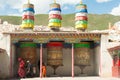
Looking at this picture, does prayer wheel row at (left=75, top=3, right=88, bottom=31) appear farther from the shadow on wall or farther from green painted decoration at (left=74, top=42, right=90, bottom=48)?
the shadow on wall

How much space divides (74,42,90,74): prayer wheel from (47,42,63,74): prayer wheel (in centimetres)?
128

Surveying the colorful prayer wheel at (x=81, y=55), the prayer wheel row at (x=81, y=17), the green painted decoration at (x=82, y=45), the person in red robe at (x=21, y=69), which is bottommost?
the person in red robe at (x=21, y=69)

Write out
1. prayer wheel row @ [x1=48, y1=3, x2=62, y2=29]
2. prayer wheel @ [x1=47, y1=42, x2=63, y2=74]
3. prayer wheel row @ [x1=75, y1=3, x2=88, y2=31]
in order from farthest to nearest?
1. prayer wheel row @ [x1=75, y1=3, x2=88, y2=31]
2. prayer wheel row @ [x1=48, y1=3, x2=62, y2=29]
3. prayer wheel @ [x1=47, y1=42, x2=63, y2=74]

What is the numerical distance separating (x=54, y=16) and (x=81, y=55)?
3.91 meters

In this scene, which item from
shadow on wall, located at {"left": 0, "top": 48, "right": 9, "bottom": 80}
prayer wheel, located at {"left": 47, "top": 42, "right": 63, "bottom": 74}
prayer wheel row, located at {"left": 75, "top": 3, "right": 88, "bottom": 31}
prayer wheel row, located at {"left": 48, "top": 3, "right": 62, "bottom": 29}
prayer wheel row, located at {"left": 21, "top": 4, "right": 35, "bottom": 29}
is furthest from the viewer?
prayer wheel row, located at {"left": 75, "top": 3, "right": 88, "bottom": 31}

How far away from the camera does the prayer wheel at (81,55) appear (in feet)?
86.3

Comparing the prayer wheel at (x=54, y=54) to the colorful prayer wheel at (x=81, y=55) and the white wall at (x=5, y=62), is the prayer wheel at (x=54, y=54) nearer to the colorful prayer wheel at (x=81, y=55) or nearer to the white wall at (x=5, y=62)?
the colorful prayer wheel at (x=81, y=55)

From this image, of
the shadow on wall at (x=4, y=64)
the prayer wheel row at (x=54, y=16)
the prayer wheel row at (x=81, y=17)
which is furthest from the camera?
the prayer wheel row at (x=81, y=17)

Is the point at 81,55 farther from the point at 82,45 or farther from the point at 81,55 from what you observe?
the point at 82,45

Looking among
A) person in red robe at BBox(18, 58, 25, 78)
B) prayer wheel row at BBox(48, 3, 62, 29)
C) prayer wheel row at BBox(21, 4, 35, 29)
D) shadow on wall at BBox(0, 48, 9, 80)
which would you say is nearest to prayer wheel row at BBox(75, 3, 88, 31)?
prayer wheel row at BBox(48, 3, 62, 29)

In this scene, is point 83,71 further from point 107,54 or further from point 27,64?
point 27,64

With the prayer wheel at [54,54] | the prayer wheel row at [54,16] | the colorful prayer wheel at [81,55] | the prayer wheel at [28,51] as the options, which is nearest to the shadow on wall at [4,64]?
the prayer wheel at [28,51]

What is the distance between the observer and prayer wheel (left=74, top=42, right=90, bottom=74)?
26297 mm

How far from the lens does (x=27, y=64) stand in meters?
24.9
